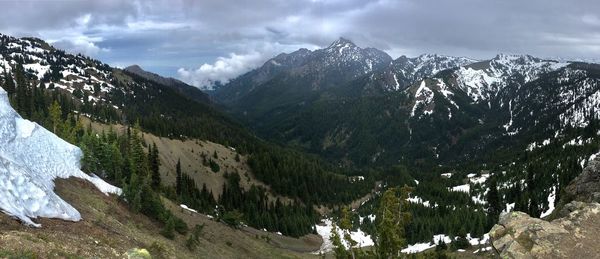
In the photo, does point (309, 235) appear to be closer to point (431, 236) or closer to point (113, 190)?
point (431, 236)

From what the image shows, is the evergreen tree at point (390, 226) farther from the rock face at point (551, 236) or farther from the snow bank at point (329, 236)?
the snow bank at point (329, 236)

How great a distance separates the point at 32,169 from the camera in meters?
51.1

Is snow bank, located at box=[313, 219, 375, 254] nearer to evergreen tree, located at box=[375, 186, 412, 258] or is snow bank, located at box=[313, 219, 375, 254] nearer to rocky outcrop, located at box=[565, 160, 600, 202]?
evergreen tree, located at box=[375, 186, 412, 258]

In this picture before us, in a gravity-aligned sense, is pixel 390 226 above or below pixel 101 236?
above

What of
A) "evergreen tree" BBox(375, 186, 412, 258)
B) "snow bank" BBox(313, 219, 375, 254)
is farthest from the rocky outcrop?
"snow bank" BBox(313, 219, 375, 254)

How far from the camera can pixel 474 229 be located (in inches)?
5650

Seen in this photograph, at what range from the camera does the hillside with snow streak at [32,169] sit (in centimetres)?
3930

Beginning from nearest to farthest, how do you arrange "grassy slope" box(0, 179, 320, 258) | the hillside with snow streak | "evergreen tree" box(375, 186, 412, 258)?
"grassy slope" box(0, 179, 320, 258)
the hillside with snow streak
"evergreen tree" box(375, 186, 412, 258)

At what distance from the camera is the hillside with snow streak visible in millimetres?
39300

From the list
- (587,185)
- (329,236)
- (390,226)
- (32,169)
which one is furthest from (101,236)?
(329,236)

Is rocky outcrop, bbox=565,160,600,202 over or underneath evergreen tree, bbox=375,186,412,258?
over

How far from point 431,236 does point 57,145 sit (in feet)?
409

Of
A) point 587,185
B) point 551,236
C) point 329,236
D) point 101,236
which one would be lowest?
point 329,236

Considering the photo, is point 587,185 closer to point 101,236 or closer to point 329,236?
point 101,236
